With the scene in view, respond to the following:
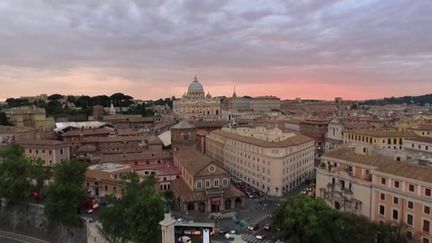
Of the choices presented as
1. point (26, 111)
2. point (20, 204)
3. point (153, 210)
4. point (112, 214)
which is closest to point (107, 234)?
point (112, 214)

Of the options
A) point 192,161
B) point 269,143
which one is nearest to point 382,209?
point 269,143

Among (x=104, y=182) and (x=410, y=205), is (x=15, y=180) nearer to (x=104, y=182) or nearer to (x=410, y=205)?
(x=104, y=182)

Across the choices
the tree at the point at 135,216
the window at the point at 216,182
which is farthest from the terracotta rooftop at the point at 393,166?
the tree at the point at 135,216

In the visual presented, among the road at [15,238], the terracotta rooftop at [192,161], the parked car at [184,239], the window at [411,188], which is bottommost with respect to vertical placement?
the road at [15,238]

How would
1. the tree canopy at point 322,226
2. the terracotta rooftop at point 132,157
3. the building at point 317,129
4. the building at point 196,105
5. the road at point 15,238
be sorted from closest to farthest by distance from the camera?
the tree canopy at point 322,226
the road at point 15,238
the terracotta rooftop at point 132,157
the building at point 317,129
the building at point 196,105

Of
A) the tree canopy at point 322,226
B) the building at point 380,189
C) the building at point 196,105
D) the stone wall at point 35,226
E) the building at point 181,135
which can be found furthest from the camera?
the building at point 196,105

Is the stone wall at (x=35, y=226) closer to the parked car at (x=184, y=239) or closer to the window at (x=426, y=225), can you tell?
the parked car at (x=184, y=239)
